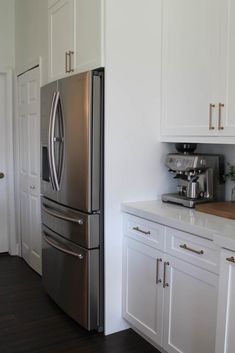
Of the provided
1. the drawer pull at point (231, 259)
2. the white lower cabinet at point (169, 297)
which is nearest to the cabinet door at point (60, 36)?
the white lower cabinet at point (169, 297)

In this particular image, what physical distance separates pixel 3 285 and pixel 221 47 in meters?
2.70

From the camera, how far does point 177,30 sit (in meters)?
2.43

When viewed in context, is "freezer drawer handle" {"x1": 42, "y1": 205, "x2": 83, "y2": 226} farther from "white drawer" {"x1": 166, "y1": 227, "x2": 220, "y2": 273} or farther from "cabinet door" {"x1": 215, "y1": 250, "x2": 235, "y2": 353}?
"cabinet door" {"x1": 215, "y1": 250, "x2": 235, "y2": 353}

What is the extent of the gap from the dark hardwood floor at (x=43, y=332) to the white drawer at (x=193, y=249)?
0.77 m

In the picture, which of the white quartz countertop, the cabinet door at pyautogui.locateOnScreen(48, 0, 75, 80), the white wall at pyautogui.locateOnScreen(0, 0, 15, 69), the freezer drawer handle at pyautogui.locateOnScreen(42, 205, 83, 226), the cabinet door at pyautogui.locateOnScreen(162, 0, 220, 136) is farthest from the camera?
the white wall at pyautogui.locateOnScreen(0, 0, 15, 69)

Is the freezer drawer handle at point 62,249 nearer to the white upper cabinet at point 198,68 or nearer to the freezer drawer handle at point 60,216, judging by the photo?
the freezer drawer handle at point 60,216

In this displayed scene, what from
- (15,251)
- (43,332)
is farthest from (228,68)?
(15,251)

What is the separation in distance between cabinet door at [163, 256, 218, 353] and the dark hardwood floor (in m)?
0.37

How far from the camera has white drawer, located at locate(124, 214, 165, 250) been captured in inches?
86.2

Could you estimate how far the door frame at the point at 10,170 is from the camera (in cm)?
412

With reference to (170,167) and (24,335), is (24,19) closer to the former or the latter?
(170,167)

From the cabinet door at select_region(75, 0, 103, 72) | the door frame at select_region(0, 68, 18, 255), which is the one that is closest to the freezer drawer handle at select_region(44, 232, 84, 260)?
the cabinet door at select_region(75, 0, 103, 72)

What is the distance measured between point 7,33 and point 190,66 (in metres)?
2.54

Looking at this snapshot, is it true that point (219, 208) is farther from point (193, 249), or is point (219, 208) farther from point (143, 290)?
point (143, 290)
